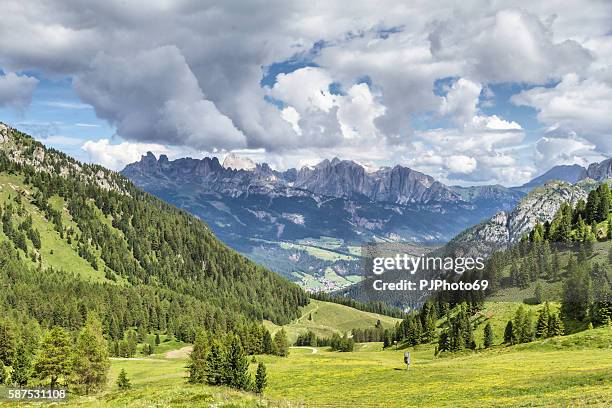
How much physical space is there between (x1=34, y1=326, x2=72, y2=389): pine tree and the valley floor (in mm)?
23353

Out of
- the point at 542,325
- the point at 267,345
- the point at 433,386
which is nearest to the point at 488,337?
the point at 542,325

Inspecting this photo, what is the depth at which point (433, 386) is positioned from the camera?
63656 millimetres

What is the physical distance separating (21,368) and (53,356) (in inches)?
1036

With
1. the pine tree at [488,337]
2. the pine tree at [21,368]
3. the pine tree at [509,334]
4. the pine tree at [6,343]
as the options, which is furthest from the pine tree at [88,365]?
the pine tree at [509,334]

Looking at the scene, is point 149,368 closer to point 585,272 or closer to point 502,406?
point 502,406

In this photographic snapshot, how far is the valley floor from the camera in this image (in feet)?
127

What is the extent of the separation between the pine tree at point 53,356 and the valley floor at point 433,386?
2335cm

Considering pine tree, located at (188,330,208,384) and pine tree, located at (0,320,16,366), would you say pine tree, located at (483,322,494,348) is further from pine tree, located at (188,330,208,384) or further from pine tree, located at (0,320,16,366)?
pine tree, located at (0,320,16,366)

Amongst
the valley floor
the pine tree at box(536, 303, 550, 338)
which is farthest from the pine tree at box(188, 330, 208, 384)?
the pine tree at box(536, 303, 550, 338)

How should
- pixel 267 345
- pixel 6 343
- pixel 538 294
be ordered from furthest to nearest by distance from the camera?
pixel 267 345, pixel 538 294, pixel 6 343

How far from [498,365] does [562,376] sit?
2537cm

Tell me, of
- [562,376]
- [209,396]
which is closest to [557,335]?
[562,376]

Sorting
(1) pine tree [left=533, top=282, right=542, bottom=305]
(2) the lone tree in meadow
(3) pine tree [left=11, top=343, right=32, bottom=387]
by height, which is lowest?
(2) the lone tree in meadow

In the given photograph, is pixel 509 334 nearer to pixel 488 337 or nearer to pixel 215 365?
pixel 488 337
